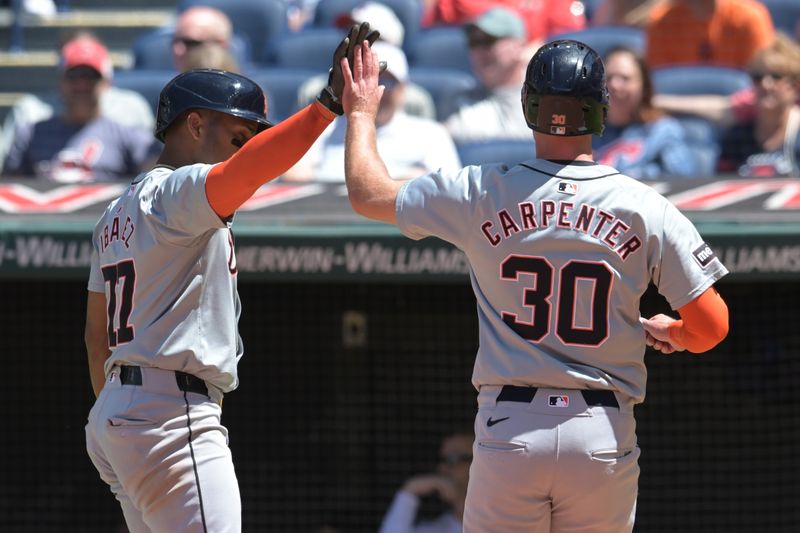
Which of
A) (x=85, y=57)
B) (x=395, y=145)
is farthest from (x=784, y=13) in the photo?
(x=85, y=57)

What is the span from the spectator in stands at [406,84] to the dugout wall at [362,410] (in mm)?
1070

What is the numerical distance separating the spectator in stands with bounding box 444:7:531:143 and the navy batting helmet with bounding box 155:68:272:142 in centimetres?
300

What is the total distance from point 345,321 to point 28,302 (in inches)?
55.0

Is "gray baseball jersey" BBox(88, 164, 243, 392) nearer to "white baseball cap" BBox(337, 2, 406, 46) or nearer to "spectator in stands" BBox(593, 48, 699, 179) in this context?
"spectator in stands" BBox(593, 48, 699, 179)

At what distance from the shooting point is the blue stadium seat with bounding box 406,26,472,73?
23.7ft

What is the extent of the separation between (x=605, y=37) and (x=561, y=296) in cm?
417

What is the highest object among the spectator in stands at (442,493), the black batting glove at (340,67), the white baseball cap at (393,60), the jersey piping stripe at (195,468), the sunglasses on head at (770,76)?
the white baseball cap at (393,60)

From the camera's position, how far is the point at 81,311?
556 centimetres

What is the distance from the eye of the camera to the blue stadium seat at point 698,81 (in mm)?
6359

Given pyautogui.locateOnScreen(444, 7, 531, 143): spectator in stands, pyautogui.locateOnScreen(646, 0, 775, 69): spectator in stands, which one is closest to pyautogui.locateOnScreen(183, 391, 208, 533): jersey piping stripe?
pyautogui.locateOnScreen(444, 7, 531, 143): spectator in stands

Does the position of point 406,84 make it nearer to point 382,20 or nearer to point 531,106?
point 382,20

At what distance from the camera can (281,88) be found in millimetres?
6516

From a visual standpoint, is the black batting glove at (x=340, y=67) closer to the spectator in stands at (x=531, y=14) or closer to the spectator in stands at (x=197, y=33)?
the spectator in stands at (x=197, y=33)

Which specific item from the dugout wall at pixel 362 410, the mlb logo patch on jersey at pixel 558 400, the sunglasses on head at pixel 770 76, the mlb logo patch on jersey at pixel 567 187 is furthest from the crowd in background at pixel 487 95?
the mlb logo patch on jersey at pixel 558 400
